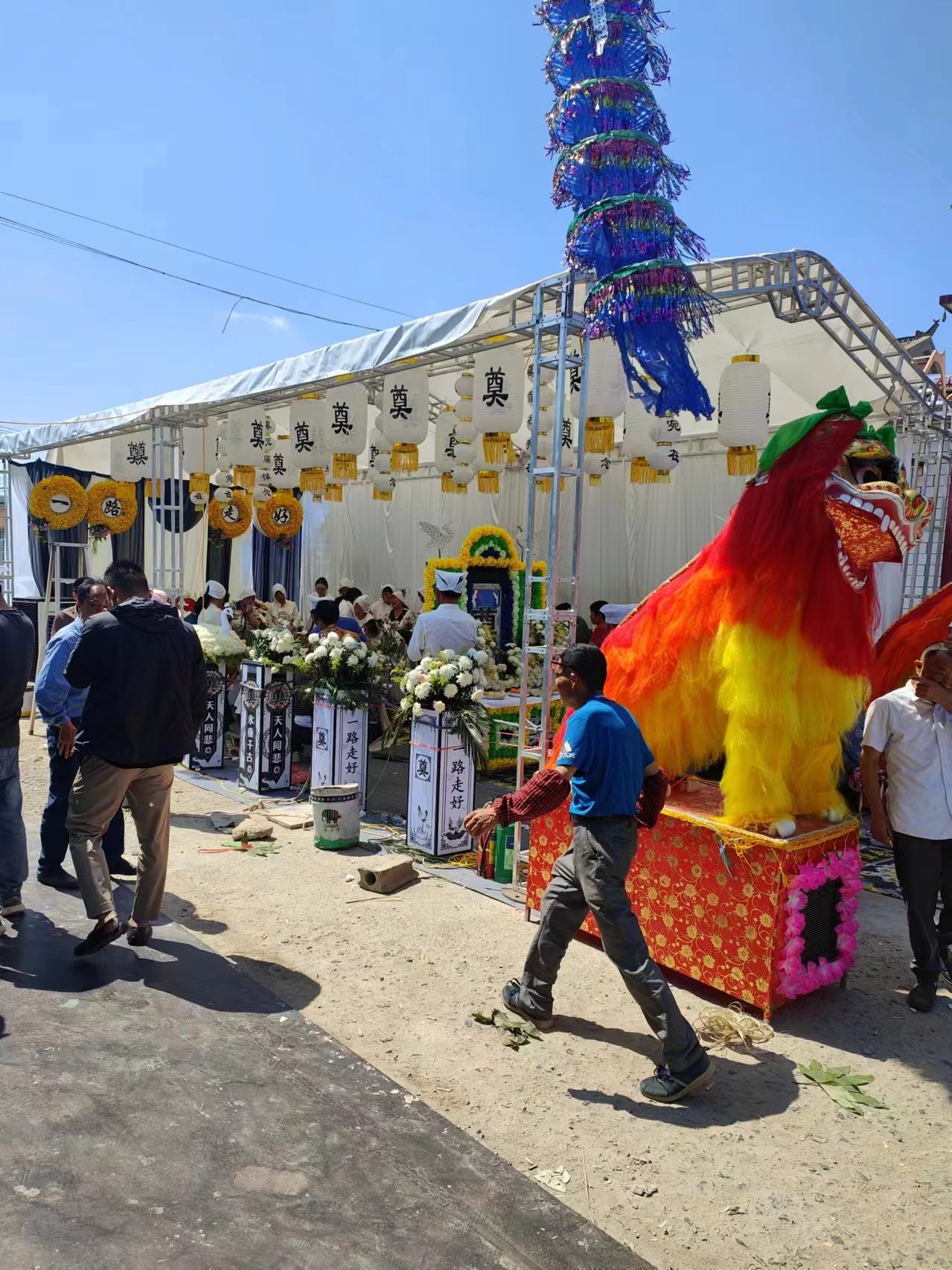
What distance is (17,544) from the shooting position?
1467 cm

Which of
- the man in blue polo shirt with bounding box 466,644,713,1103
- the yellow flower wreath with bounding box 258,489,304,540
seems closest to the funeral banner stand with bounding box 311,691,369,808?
the man in blue polo shirt with bounding box 466,644,713,1103

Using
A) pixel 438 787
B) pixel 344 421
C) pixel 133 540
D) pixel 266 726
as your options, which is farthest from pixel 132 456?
pixel 438 787

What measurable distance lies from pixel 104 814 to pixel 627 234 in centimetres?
395

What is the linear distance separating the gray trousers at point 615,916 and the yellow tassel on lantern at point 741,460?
449 cm

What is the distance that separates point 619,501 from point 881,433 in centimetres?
832

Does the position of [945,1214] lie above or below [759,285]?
below

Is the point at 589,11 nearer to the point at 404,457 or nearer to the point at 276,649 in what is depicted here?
the point at 404,457

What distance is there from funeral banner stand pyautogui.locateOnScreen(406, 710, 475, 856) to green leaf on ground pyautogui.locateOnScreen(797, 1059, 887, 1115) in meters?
2.88

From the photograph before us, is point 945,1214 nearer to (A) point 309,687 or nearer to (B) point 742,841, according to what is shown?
(B) point 742,841

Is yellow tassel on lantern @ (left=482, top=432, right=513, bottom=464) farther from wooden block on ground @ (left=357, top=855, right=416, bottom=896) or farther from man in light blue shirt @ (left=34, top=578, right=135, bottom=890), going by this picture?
wooden block on ground @ (left=357, top=855, right=416, bottom=896)

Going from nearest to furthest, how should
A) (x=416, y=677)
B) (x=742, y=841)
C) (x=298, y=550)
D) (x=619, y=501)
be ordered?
(x=742, y=841)
(x=416, y=677)
(x=619, y=501)
(x=298, y=550)

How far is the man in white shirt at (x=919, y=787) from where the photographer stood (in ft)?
12.7

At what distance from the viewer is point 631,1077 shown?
10.9 feet

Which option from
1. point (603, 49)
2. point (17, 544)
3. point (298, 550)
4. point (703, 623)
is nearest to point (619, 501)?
point (298, 550)
